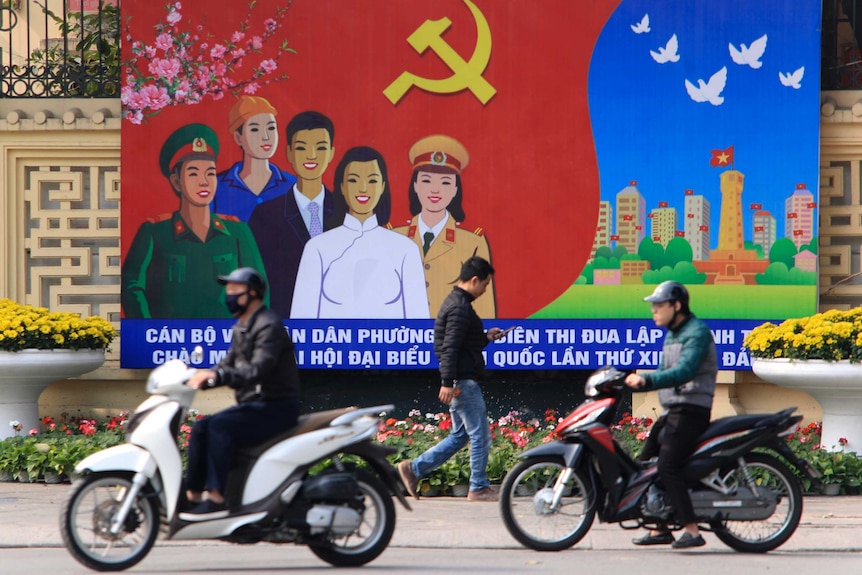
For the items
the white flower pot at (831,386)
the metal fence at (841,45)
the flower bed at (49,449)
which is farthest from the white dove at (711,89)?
the flower bed at (49,449)

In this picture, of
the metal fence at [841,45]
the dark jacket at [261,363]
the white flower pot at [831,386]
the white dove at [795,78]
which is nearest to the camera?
the dark jacket at [261,363]

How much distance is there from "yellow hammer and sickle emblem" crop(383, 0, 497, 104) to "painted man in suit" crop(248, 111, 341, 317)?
106 cm

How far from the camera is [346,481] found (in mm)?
6699

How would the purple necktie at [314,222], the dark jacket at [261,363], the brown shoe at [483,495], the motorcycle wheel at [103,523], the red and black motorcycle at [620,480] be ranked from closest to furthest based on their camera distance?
the motorcycle wheel at [103,523] < the dark jacket at [261,363] < the red and black motorcycle at [620,480] < the brown shoe at [483,495] < the purple necktie at [314,222]

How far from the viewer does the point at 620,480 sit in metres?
7.23

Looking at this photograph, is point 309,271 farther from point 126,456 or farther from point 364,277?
point 126,456

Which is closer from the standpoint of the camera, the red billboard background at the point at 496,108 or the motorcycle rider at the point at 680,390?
the motorcycle rider at the point at 680,390

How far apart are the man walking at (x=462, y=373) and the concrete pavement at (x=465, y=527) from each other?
394mm

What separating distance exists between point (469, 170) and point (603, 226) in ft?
4.32

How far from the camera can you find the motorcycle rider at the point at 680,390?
23.2 ft

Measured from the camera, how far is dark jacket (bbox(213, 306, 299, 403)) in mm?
6570

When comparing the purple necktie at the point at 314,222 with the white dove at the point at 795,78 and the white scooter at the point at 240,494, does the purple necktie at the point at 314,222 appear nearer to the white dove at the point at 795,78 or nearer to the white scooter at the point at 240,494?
the white dove at the point at 795,78

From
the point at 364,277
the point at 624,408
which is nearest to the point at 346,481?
the point at 364,277

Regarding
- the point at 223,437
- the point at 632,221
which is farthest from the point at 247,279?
the point at 632,221
